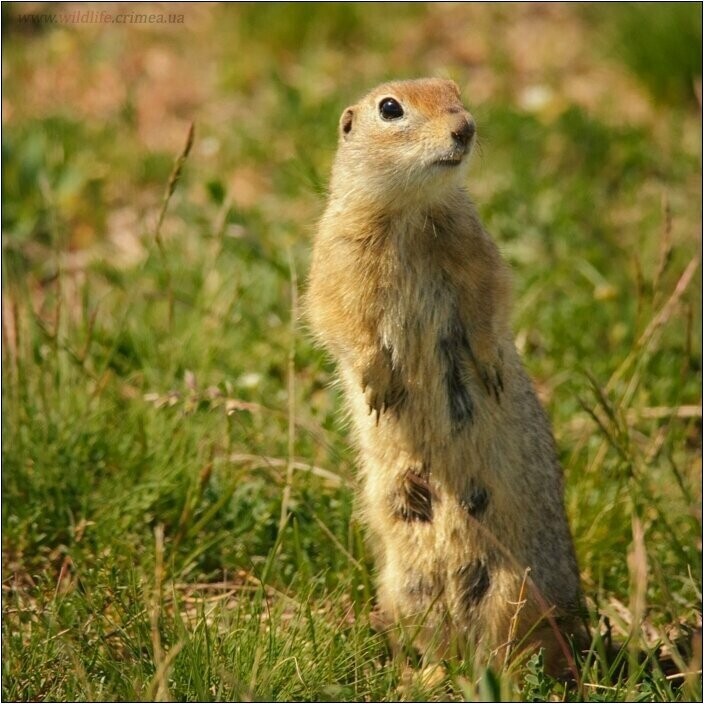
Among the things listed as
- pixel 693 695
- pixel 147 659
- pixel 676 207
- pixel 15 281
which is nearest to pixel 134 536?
pixel 147 659

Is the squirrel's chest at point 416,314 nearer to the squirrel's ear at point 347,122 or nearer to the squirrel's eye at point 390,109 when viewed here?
the squirrel's eye at point 390,109

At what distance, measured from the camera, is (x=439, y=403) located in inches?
158

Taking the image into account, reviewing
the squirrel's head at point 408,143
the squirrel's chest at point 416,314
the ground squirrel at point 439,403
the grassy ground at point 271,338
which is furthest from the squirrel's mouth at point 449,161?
the grassy ground at point 271,338

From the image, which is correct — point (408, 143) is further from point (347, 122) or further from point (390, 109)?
point (347, 122)

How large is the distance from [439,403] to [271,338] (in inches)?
70.3

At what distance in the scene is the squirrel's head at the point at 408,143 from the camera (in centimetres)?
369

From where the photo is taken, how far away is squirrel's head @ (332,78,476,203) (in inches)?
145

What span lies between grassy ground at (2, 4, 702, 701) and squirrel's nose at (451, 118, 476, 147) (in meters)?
0.98

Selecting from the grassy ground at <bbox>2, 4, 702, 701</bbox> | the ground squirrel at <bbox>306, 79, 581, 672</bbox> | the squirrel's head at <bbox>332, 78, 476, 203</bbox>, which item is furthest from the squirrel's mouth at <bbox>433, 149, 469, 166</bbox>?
the grassy ground at <bbox>2, 4, 702, 701</bbox>

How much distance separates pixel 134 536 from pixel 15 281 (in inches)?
65.3

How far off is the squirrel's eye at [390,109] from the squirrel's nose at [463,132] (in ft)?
1.08

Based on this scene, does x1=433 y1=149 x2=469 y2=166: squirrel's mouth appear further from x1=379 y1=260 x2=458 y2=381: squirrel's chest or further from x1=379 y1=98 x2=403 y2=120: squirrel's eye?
x1=379 y1=260 x2=458 y2=381: squirrel's chest

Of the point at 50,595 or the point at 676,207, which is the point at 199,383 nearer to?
the point at 50,595

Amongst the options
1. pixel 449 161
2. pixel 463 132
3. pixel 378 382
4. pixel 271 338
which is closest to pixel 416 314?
pixel 378 382
